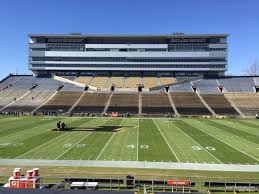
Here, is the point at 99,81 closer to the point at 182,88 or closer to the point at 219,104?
the point at 182,88

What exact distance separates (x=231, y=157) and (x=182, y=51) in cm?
8300

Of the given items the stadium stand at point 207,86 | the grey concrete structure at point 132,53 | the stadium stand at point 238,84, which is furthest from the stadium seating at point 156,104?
the stadium stand at point 238,84

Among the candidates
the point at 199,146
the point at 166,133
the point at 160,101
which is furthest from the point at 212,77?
the point at 199,146

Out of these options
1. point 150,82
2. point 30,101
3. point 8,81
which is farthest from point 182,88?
point 8,81

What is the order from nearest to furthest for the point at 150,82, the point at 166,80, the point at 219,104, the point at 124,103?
1. the point at 219,104
2. the point at 124,103
3. the point at 150,82
4. the point at 166,80

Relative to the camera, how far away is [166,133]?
48.3m

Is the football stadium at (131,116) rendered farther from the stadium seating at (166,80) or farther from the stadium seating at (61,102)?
the stadium seating at (166,80)

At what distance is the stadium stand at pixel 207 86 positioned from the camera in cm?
10112

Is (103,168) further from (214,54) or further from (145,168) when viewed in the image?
(214,54)

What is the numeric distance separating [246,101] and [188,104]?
49.3ft

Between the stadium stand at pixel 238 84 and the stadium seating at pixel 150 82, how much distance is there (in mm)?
19712

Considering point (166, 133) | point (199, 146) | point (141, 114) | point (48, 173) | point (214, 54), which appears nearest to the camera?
point (48, 173)

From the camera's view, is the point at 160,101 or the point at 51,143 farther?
the point at 160,101

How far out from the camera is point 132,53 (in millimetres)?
113062
